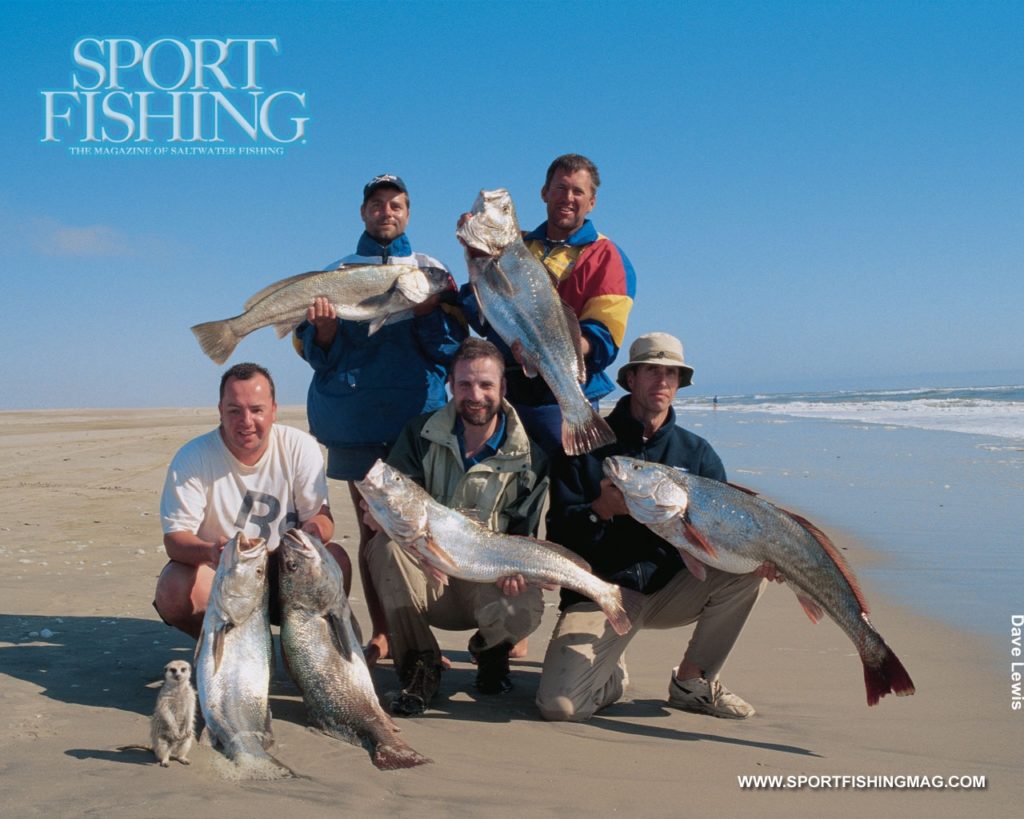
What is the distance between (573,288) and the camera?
5.42 m

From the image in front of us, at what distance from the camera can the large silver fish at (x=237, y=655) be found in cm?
396

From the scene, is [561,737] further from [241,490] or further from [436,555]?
[241,490]

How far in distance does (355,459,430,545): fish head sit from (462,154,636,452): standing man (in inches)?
47.5

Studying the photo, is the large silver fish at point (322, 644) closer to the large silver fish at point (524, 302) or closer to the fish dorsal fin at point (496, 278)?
the large silver fish at point (524, 302)

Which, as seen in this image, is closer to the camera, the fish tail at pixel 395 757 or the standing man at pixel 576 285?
the fish tail at pixel 395 757

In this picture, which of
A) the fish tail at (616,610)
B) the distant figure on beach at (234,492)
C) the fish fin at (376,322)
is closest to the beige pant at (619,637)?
the fish tail at (616,610)

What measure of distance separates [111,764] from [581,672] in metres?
2.22

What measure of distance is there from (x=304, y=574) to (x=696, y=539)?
189 centimetres

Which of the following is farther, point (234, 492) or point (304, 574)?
point (234, 492)

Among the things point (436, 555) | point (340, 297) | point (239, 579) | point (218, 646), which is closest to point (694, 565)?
point (436, 555)

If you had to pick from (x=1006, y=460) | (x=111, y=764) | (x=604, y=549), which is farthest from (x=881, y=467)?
(x=111, y=764)

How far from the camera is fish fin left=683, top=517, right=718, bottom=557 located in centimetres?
442

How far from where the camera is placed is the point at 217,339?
215 inches

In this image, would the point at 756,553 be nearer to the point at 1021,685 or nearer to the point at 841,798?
the point at 841,798
